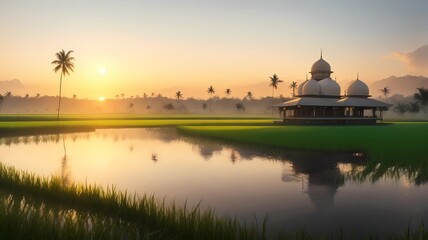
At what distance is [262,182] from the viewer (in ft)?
61.7

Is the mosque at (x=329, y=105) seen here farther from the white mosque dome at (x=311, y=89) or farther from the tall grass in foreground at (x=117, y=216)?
the tall grass in foreground at (x=117, y=216)

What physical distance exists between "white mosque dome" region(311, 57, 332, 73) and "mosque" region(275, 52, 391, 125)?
2362mm

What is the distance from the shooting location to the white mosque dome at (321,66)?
3123 inches

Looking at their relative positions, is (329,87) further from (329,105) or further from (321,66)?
(329,105)

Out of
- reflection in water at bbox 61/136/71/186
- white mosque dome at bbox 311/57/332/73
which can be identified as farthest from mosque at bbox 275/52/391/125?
reflection in water at bbox 61/136/71/186

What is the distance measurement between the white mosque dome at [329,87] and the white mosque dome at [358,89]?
133 inches

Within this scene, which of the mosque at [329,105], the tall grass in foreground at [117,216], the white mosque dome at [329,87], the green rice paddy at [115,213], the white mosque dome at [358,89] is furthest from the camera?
the white mosque dome at [358,89]

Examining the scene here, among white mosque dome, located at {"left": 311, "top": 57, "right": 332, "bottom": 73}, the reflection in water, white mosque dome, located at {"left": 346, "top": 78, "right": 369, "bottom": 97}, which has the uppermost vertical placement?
white mosque dome, located at {"left": 311, "top": 57, "right": 332, "bottom": 73}

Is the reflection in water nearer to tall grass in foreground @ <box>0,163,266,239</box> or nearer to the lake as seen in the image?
the lake

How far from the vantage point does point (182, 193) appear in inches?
644

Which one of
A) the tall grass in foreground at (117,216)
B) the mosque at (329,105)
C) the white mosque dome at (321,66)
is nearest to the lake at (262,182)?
the tall grass in foreground at (117,216)

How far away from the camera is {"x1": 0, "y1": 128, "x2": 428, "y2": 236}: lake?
12.8m

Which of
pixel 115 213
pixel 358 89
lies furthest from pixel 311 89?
pixel 115 213

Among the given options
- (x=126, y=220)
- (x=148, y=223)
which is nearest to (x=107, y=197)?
(x=126, y=220)
